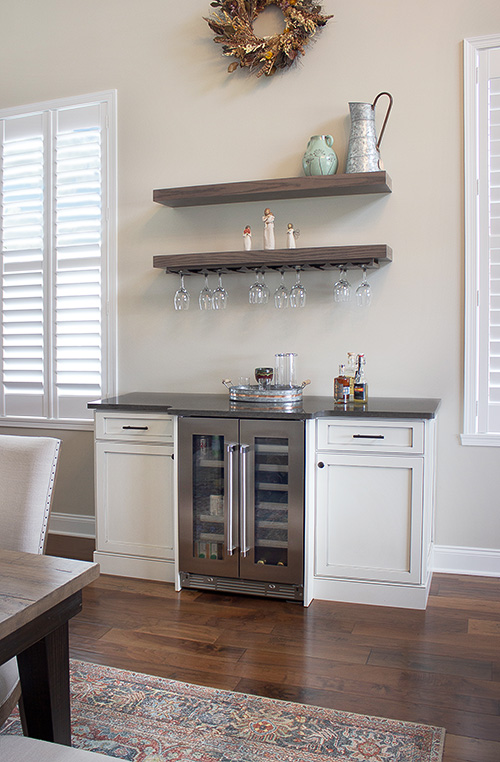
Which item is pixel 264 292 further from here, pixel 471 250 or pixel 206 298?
pixel 471 250

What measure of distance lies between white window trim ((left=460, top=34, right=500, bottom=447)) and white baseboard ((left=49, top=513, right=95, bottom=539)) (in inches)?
87.4

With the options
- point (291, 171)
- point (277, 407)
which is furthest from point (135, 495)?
point (291, 171)

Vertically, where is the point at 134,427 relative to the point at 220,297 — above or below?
below

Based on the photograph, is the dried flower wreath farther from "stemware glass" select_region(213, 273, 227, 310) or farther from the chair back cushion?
the chair back cushion

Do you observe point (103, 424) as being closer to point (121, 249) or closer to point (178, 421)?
point (178, 421)

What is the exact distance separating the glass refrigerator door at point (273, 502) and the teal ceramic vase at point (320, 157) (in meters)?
1.28

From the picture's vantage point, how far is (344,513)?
294 centimetres

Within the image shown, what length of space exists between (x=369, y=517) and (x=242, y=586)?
2.18 ft

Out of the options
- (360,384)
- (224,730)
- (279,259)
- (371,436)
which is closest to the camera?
(224,730)

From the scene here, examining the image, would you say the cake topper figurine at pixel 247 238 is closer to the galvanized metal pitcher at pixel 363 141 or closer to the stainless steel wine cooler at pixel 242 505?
the galvanized metal pitcher at pixel 363 141

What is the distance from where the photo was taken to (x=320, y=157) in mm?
3230

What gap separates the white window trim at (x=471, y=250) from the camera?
3.13 metres

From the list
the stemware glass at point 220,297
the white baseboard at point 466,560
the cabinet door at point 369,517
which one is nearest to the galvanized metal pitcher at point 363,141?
the stemware glass at point 220,297

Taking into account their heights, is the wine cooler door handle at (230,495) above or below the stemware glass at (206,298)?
below
